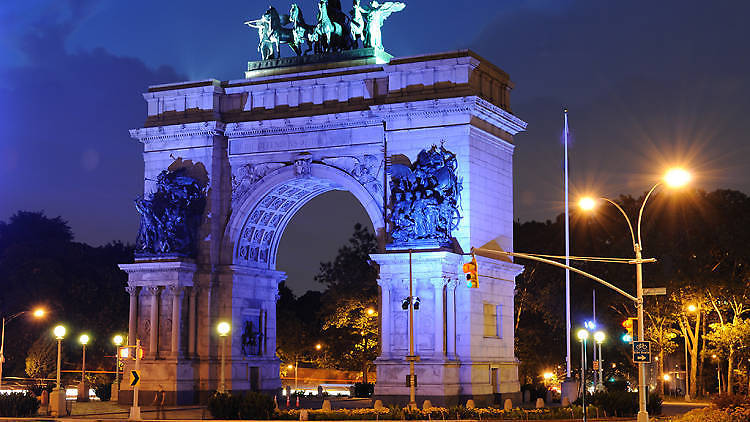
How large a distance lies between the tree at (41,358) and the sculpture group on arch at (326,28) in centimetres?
3548

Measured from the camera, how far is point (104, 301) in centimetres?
9100

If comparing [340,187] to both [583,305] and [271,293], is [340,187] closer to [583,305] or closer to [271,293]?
[271,293]

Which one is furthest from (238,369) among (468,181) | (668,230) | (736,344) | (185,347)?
(668,230)

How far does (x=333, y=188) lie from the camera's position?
57781 mm

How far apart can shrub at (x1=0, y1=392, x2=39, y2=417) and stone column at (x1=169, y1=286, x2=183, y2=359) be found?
880 cm

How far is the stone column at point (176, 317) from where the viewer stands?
180 ft

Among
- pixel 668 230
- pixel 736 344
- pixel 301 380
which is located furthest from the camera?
pixel 301 380

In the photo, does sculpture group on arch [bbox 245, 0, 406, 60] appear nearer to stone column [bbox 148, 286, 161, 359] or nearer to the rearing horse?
the rearing horse

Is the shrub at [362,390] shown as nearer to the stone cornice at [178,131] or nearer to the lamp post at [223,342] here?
the lamp post at [223,342]

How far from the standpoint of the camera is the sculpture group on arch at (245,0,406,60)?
55.6 metres

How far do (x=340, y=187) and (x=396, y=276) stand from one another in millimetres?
7632

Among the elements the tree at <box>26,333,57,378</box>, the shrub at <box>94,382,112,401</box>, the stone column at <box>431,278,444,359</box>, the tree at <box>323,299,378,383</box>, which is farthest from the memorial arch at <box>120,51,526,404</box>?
the tree at <box>26,333,57,378</box>

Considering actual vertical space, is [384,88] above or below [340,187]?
above

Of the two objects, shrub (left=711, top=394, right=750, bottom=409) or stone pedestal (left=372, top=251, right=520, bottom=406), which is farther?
stone pedestal (left=372, top=251, right=520, bottom=406)
